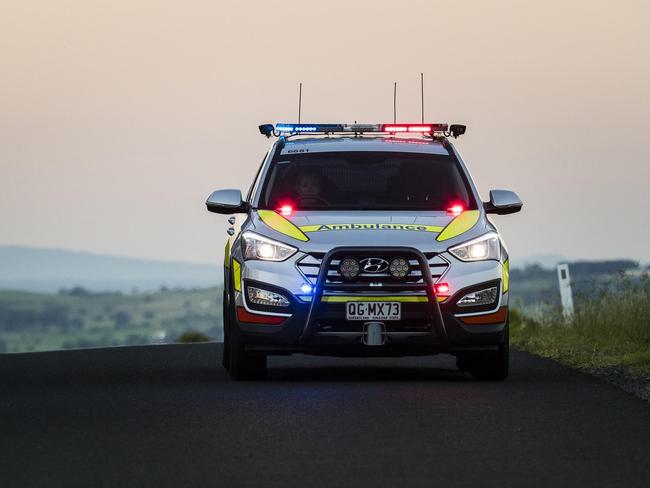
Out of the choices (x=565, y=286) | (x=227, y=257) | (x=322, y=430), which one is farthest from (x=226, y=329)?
(x=565, y=286)

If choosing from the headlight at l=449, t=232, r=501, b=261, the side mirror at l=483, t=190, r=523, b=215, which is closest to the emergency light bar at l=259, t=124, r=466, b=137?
the side mirror at l=483, t=190, r=523, b=215

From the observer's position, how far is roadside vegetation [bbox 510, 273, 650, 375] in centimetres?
1738

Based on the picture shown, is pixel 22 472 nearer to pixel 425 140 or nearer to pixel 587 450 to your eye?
pixel 587 450

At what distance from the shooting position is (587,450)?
1000 cm

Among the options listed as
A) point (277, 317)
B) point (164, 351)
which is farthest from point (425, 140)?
point (164, 351)

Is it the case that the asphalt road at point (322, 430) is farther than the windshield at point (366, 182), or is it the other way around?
the windshield at point (366, 182)

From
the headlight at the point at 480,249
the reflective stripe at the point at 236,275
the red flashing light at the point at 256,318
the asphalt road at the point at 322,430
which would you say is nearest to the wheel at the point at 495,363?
the asphalt road at the point at 322,430

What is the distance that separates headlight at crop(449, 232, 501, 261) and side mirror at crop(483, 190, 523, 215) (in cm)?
69

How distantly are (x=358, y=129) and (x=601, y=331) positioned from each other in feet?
17.6

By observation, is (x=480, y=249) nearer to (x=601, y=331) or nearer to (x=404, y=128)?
(x=404, y=128)

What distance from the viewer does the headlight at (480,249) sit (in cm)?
1450

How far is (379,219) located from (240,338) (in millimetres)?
1511

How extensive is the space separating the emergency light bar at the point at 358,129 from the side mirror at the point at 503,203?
1.21 m

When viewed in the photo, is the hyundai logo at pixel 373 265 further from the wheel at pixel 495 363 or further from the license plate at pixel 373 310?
the wheel at pixel 495 363
